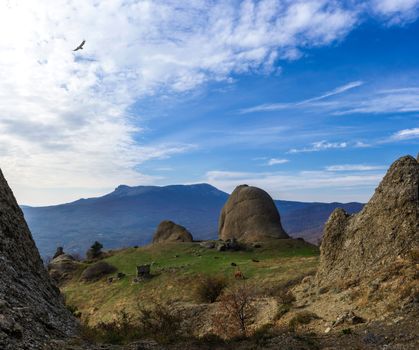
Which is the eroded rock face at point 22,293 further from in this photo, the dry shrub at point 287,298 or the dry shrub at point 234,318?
the dry shrub at point 287,298

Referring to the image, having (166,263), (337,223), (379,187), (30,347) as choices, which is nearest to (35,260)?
(30,347)

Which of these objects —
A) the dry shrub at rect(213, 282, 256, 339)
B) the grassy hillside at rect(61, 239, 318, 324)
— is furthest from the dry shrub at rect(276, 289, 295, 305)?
the grassy hillside at rect(61, 239, 318, 324)

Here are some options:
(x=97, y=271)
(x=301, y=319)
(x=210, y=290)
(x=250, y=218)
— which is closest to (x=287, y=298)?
(x=301, y=319)

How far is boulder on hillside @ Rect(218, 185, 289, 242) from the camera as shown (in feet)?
250

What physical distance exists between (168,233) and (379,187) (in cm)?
6110

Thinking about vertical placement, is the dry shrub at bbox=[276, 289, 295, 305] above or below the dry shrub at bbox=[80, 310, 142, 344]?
below

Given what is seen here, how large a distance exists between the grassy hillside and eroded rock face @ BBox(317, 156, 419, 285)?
28.9 feet

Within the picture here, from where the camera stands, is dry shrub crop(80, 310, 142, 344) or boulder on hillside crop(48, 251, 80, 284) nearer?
dry shrub crop(80, 310, 142, 344)

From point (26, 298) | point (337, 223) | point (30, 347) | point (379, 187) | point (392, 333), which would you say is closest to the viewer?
point (30, 347)

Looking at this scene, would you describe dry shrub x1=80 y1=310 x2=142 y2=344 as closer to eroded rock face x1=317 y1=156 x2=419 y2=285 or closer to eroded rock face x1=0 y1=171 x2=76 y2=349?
eroded rock face x1=0 y1=171 x2=76 y2=349

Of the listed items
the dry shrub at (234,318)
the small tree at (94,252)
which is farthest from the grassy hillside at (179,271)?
the small tree at (94,252)

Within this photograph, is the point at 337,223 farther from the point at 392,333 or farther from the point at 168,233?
the point at 168,233

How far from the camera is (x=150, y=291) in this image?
49.3m

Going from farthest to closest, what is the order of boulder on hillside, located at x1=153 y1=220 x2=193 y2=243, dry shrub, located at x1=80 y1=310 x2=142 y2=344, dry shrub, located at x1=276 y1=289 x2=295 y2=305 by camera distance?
boulder on hillside, located at x1=153 y1=220 x2=193 y2=243
dry shrub, located at x1=276 y1=289 x2=295 y2=305
dry shrub, located at x1=80 y1=310 x2=142 y2=344
